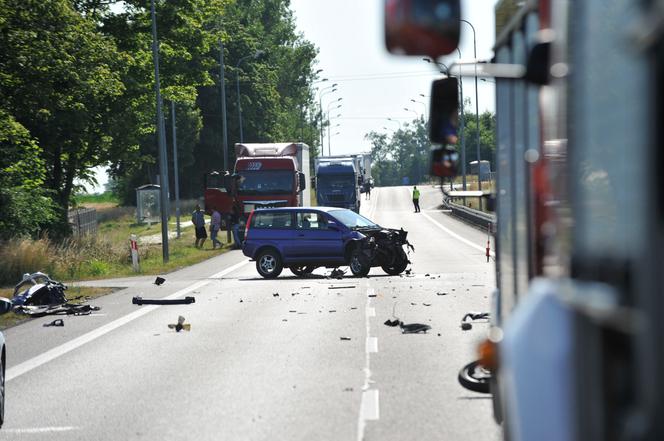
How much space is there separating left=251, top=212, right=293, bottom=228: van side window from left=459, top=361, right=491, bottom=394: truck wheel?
65.6ft

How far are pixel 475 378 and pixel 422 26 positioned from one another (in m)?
5.88

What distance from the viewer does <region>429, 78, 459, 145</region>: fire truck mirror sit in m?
5.20

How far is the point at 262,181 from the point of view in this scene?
46.7 meters

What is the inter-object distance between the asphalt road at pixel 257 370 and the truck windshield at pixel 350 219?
533cm

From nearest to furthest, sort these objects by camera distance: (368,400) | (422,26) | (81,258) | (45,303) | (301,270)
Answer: (422,26) < (368,400) < (45,303) < (301,270) < (81,258)

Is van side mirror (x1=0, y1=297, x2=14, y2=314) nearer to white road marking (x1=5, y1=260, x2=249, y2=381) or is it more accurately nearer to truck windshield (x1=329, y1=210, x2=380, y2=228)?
white road marking (x1=5, y1=260, x2=249, y2=381)

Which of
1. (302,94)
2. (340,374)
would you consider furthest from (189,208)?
(340,374)

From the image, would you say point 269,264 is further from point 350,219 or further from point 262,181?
point 262,181

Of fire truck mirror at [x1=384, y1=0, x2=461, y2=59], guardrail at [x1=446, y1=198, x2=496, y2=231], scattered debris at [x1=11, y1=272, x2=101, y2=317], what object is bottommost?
guardrail at [x1=446, y1=198, x2=496, y2=231]

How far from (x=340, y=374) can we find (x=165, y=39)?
128 feet

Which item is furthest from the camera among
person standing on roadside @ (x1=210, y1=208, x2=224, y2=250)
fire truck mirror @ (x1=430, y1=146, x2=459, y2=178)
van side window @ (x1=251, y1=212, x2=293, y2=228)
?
person standing on roadside @ (x1=210, y1=208, x2=224, y2=250)

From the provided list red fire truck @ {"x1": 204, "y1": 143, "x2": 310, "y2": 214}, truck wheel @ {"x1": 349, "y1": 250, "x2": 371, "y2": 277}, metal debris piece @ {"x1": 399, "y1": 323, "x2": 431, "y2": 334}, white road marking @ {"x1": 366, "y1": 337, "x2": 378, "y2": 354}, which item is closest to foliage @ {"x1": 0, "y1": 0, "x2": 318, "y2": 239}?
red fire truck @ {"x1": 204, "y1": 143, "x2": 310, "y2": 214}

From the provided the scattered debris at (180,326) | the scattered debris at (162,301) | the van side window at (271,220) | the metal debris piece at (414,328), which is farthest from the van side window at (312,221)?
the metal debris piece at (414,328)

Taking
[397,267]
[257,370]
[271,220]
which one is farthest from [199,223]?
[257,370]
